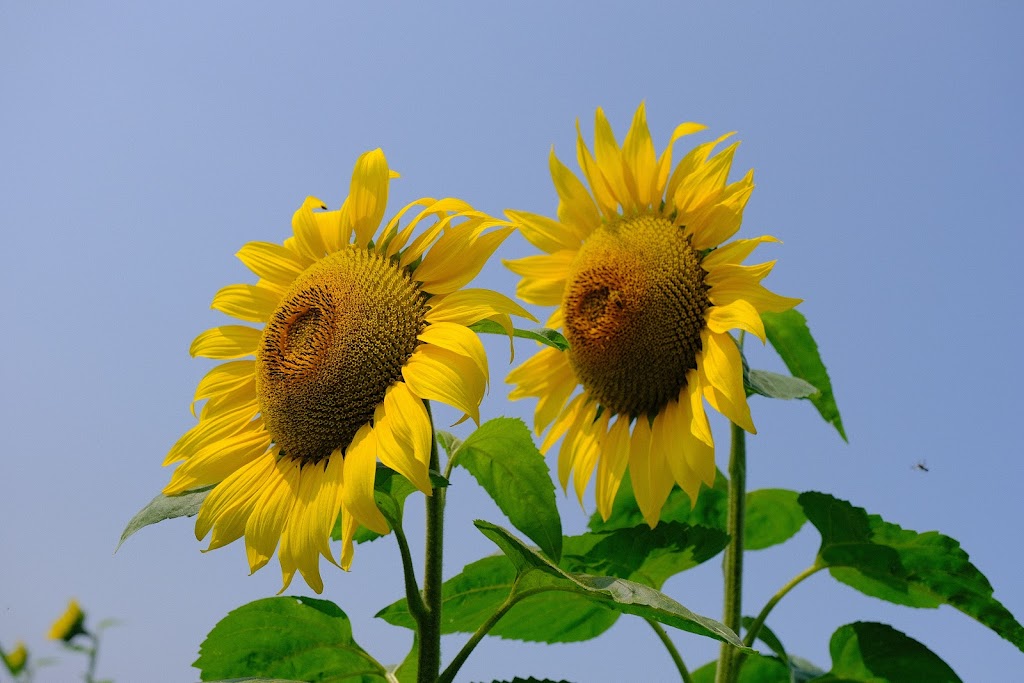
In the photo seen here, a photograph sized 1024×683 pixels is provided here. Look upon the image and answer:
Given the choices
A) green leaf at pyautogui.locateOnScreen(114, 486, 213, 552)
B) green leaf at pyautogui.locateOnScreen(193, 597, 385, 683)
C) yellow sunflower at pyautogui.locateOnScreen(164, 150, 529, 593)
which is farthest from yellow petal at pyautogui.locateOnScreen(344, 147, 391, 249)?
green leaf at pyautogui.locateOnScreen(193, 597, 385, 683)

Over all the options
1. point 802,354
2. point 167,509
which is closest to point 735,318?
point 802,354

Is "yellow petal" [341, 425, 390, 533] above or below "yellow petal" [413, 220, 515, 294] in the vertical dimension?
below

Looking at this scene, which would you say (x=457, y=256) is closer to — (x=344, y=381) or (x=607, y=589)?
(x=344, y=381)

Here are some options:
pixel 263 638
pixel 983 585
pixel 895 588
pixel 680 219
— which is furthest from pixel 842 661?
pixel 263 638

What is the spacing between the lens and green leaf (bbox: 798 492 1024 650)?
2.42 meters

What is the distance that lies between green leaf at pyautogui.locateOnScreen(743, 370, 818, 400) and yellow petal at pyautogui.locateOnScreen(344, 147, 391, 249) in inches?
36.8

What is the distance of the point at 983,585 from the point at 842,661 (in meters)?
0.46

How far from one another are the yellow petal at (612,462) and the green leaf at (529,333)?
47cm

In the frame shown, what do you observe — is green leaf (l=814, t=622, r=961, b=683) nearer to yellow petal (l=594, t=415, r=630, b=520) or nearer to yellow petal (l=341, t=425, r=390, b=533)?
yellow petal (l=594, t=415, r=630, b=520)

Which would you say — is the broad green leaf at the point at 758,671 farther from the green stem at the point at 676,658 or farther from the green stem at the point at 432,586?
the green stem at the point at 432,586

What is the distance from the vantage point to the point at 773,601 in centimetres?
255

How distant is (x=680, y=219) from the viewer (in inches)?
96.6

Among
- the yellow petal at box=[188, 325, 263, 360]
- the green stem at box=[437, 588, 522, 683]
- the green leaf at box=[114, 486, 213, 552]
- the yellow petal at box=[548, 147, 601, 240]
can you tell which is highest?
the yellow petal at box=[548, 147, 601, 240]

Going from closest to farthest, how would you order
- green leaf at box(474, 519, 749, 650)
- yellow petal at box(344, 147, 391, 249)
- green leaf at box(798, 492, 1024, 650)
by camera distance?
green leaf at box(474, 519, 749, 650), yellow petal at box(344, 147, 391, 249), green leaf at box(798, 492, 1024, 650)
